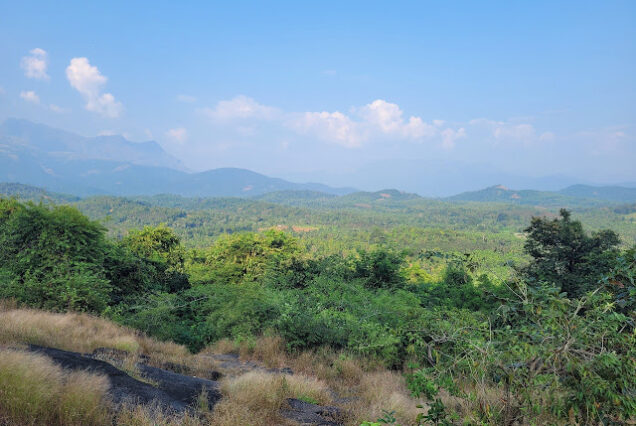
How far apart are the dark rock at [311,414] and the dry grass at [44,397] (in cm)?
221

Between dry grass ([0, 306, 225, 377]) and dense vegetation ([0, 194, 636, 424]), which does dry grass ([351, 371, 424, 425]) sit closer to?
dense vegetation ([0, 194, 636, 424])

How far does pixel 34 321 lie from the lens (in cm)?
706

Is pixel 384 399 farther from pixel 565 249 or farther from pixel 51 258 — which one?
pixel 565 249

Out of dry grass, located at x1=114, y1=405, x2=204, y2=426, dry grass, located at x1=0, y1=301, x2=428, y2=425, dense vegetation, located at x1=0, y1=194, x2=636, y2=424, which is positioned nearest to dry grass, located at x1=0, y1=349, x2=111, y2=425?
dry grass, located at x1=0, y1=301, x2=428, y2=425

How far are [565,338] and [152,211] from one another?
19913cm

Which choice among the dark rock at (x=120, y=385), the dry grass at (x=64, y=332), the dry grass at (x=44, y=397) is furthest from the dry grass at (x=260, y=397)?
the dry grass at (x=64, y=332)

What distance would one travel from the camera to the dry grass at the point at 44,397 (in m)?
3.36

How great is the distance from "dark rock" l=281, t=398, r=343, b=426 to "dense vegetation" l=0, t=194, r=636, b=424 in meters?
1.28

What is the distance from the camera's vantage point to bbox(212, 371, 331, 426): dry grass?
4266mm

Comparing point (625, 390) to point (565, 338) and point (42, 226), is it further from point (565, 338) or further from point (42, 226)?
point (42, 226)

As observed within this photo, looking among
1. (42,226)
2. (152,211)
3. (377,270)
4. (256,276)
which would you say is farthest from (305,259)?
(152,211)

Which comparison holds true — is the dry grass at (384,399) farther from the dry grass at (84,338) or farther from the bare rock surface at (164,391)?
the dry grass at (84,338)

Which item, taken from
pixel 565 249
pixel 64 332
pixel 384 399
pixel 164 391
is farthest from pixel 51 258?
pixel 565 249

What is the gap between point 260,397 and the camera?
4.91 m
